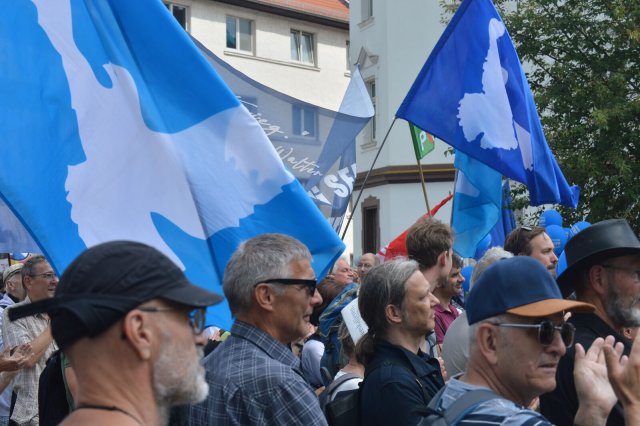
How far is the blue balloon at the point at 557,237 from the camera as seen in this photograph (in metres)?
8.04

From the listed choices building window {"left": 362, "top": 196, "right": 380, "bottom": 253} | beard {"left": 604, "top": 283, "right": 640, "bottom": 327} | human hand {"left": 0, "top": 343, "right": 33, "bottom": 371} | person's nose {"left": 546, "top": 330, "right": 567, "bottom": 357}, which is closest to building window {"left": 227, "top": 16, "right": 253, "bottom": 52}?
building window {"left": 362, "top": 196, "right": 380, "bottom": 253}

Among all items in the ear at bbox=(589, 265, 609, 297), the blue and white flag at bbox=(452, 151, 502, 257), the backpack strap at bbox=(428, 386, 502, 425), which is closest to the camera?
the backpack strap at bbox=(428, 386, 502, 425)

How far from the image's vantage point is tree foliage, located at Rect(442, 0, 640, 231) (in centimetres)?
1653

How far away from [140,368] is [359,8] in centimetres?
2849

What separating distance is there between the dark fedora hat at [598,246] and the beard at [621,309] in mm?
139

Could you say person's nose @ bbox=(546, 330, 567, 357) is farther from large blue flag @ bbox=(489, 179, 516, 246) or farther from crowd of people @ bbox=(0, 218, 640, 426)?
large blue flag @ bbox=(489, 179, 516, 246)

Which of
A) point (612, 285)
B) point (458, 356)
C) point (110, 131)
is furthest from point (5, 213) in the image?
point (612, 285)

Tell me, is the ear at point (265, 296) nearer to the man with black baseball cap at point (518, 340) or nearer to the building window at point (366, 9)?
the man with black baseball cap at point (518, 340)

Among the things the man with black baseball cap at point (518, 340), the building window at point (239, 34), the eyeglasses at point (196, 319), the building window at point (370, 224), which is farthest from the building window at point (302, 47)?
the eyeglasses at point (196, 319)

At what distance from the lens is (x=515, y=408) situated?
2656mm

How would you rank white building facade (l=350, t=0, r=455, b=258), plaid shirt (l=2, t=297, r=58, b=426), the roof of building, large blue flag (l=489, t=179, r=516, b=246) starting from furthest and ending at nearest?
the roof of building → white building facade (l=350, t=0, r=455, b=258) → large blue flag (l=489, t=179, r=516, b=246) → plaid shirt (l=2, t=297, r=58, b=426)

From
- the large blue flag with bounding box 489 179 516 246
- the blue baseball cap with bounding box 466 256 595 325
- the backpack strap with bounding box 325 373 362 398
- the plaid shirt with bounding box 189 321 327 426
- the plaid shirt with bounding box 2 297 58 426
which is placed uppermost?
the blue baseball cap with bounding box 466 256 595 325

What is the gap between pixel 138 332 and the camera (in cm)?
226

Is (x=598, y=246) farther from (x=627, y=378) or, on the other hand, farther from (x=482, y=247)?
(x=482, y=247)
